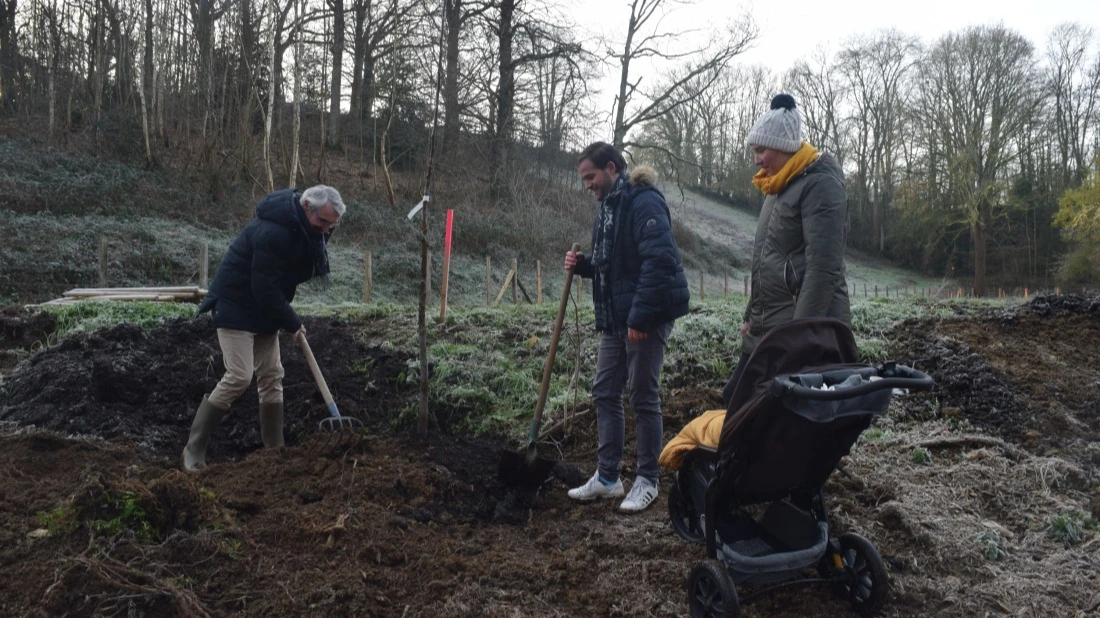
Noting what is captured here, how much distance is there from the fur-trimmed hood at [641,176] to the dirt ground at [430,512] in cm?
183

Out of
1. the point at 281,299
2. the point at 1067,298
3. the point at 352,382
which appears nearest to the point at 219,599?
the point at 281,299

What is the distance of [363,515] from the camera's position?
3.87m

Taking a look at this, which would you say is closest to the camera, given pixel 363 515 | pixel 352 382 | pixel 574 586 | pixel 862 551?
pixel 862 551

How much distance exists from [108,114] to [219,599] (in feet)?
67.7

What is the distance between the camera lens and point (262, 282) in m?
4.79

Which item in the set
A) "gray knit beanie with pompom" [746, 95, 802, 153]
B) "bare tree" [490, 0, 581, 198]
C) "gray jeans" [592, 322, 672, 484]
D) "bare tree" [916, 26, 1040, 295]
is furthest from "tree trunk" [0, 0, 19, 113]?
"bare tree" [916, 26, 1040, 295]

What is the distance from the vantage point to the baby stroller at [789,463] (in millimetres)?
2602

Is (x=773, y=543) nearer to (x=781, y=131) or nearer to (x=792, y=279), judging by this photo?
(x=792, y=279)

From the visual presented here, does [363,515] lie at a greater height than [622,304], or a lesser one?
lesser

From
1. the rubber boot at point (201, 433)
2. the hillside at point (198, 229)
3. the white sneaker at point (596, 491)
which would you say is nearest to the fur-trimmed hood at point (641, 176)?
the white sneaker at point (596, 491)

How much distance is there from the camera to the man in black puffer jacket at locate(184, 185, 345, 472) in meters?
4.77

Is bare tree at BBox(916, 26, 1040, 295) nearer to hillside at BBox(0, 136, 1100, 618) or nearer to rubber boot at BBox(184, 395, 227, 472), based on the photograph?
hillside at BBox(0, 136, 1100, 618)

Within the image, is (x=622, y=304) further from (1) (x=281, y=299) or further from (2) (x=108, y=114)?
(2) (x=108, y=114)

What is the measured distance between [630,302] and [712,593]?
5.48 feet
